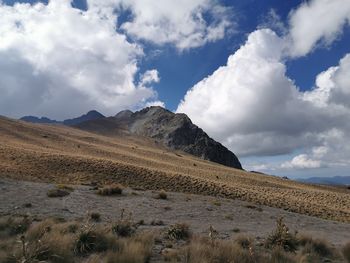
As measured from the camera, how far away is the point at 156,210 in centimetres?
2373

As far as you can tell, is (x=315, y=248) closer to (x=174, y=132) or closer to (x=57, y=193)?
(x=57, y=193)

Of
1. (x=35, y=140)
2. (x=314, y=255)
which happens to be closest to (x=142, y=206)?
(x=314, y=255)

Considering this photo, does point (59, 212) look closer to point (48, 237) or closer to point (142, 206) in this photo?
point (142, 206)

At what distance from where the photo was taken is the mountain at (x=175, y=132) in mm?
156800

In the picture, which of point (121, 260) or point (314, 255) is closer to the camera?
point (121, 260)

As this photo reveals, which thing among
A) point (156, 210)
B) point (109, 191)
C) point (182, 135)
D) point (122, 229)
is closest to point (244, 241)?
point (122, 229)

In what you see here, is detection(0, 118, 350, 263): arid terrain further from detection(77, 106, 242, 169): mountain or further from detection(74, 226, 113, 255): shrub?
detection(77, 106, 242, 169): mountain

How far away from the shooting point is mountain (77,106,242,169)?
514 ft

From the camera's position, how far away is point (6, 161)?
40.8 metres

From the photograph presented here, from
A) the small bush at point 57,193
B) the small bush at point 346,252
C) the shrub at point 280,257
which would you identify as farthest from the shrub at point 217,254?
the small bush at point 57,193

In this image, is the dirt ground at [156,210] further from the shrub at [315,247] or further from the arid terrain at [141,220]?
the shrub at [315,247]

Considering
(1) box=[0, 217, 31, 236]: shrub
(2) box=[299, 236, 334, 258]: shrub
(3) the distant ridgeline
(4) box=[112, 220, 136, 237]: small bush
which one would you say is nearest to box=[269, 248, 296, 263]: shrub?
(2) box=[299, 236, 334, 258]: shrub

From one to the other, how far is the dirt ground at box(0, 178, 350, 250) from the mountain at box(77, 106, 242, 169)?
407 feet

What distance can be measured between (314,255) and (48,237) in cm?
821
